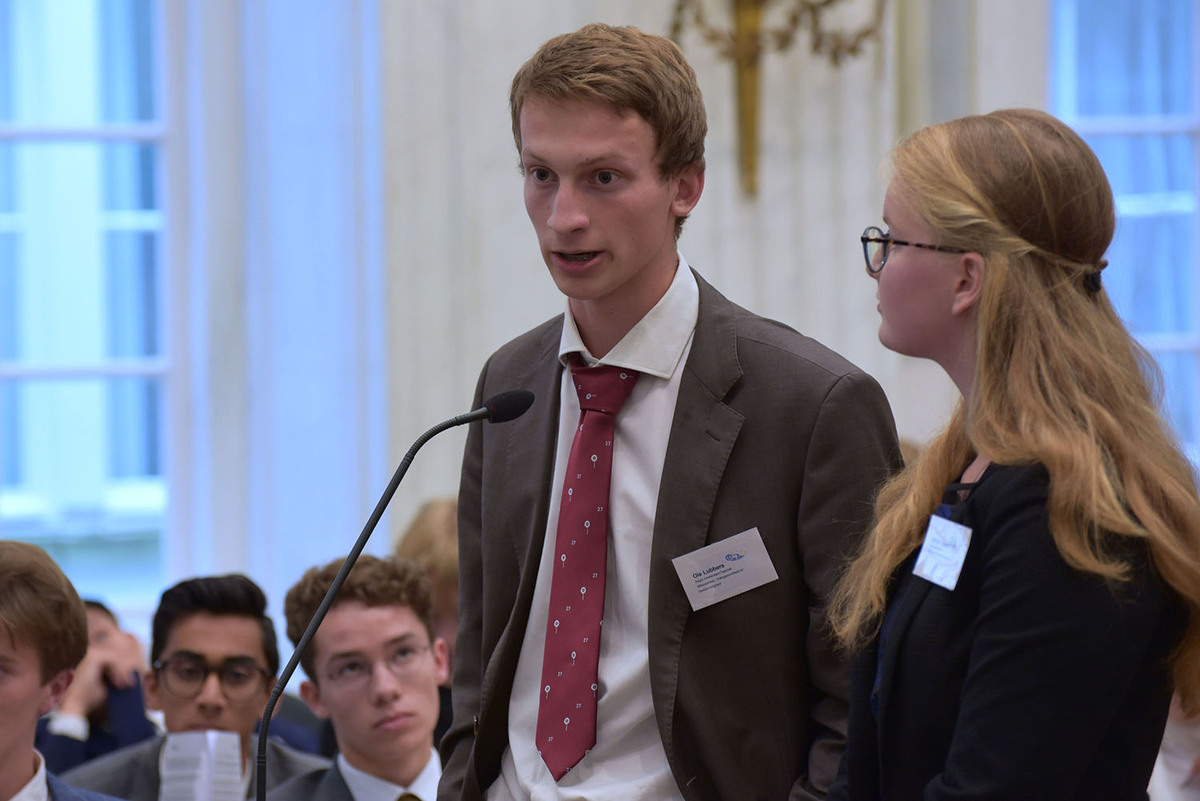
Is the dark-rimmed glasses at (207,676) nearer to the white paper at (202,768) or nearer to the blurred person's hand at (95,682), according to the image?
the white paper at (202,768)

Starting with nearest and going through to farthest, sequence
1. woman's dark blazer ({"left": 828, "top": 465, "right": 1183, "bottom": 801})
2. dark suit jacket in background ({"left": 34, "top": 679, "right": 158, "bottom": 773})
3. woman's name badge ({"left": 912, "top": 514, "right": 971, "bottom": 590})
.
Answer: woman's dark blazer ({"left": 828, "top": 465, "right": 1183, "bottom": 801})
woman's name badge ({"left": 912, "top": 514, "right": 971, "bottom": 590})
dark suit jacket in background ({"left": 34, "top": 679, "right": 158, "bottom": 773})

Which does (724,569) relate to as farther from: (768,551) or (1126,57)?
(1126,57)

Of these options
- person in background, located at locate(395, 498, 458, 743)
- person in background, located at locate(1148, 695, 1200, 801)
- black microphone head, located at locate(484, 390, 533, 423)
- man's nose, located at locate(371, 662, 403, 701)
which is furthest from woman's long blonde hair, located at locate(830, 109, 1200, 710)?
person in background, located at locate(395, 498, 458, 743)

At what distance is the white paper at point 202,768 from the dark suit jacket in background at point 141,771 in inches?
1.6

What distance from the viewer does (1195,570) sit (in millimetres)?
1396

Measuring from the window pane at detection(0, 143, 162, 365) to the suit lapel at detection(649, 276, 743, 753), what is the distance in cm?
328

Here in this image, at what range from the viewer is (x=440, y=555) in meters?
3.65

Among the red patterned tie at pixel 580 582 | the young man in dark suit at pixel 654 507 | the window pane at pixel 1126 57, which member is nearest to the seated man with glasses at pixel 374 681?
the young man in dark suit at pixel 654 507

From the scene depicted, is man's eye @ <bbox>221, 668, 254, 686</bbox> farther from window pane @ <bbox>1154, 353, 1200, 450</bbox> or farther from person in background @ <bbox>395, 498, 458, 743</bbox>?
window pane @ <bbox>1154, 353, 1200, 450</bbox>

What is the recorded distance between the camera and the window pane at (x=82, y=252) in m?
4.73

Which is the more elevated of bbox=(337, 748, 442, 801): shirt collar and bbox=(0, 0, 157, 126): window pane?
bbox=(0, 0, 157, 126): window pane

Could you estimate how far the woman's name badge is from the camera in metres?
1.51

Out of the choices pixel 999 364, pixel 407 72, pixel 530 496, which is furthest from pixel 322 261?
pixel 999 364

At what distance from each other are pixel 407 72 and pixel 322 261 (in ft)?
2.07
